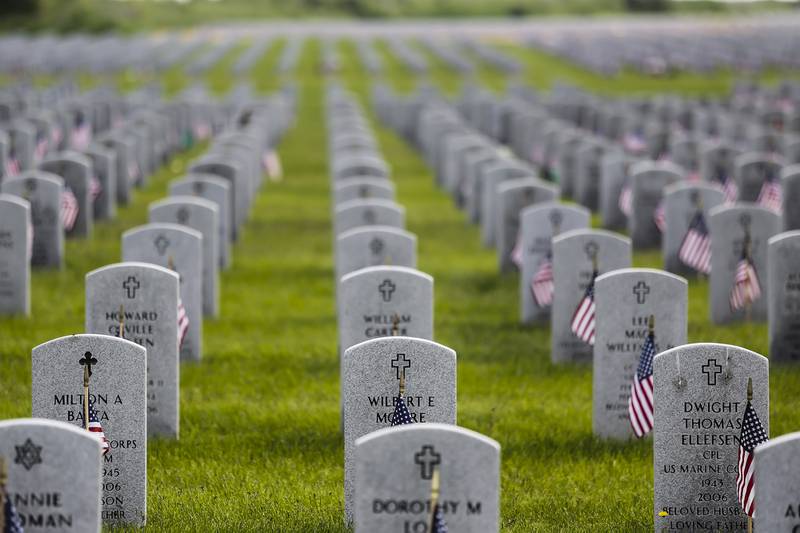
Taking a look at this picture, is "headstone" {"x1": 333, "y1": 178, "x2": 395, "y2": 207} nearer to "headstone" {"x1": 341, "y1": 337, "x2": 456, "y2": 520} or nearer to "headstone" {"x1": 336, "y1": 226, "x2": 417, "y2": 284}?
"headstone" {"x1": 336, "y1": 226, "x2": 417, "y2": 284}

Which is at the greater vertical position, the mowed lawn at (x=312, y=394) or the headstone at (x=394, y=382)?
the headstone at (x=394, y=382)

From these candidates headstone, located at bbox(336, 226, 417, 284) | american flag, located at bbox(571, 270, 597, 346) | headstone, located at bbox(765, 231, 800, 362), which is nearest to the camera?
american flag, located at bbox(571, 270, 597, 346)

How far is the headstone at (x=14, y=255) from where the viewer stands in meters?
13.4

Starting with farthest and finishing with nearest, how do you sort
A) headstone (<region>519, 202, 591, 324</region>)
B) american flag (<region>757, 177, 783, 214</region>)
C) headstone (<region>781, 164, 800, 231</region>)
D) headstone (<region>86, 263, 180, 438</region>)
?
american flag (<region>757, 177, 783, 214</region>)
headstone (<region>781, 164, 800, 231</region>)
headstone (<region>519, 202, 591, 324</region>)
headstone (<region>86, 263, 180, 438</region>)

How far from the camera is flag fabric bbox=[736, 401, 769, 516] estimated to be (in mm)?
7957

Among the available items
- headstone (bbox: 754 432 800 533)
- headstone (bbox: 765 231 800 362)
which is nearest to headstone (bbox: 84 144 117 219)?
headstone (bbox: 765 231 800 362)

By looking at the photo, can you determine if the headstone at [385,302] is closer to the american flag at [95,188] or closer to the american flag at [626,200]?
the american flag at [626,200]

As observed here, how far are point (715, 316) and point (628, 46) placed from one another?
177 feet

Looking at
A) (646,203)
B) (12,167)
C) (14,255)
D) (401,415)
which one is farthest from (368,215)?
(12,167)

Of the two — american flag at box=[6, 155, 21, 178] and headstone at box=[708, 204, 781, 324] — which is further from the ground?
headstone at box=[708, 204, 781, 324]

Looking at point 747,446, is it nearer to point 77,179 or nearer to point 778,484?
point 778,484

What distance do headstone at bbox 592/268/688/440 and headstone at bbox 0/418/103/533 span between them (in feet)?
14.8

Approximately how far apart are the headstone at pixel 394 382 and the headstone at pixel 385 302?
6.56 ft

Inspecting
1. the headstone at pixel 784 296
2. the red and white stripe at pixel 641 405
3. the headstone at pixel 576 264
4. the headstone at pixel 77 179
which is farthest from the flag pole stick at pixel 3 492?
the headstone at pixel 77 179
